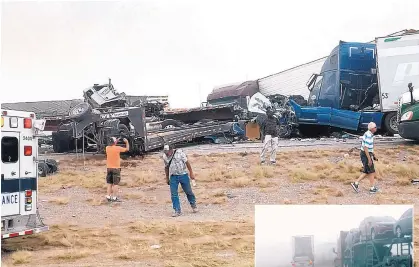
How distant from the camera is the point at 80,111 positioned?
222 inches

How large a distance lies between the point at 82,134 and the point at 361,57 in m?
2.65

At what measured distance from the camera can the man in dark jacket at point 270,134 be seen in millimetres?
5399

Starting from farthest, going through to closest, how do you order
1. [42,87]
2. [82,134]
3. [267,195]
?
[82,134] → [42,87] → [267,195]

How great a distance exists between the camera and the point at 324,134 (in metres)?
5.68

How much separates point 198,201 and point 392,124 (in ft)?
5.97

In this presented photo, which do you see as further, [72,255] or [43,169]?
[43,169]

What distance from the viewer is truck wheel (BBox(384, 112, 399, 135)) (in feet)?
17.4

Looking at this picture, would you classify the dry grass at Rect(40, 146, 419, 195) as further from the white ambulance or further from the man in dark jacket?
the white ambulance

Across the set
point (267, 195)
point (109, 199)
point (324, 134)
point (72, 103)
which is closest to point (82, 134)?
point (72, 103)

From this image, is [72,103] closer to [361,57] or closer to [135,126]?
[135,126]

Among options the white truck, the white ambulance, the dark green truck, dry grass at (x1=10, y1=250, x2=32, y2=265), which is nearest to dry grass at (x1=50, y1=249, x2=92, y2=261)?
dry grass at (x1=10, y1=250, x2=32, y2=265)

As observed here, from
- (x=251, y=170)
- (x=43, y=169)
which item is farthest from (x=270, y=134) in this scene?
(x=43, y=169)

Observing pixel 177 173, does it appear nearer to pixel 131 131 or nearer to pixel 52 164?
pixel 131 131

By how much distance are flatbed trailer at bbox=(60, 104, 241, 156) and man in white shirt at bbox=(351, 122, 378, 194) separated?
1.22 meters
